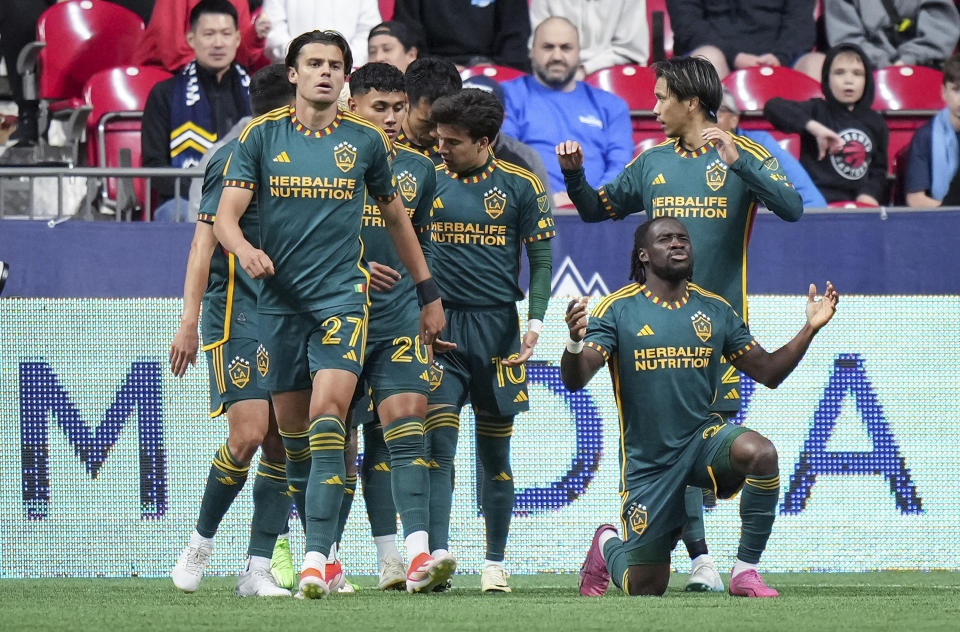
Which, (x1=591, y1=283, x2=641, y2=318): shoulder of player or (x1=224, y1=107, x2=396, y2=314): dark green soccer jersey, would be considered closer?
(x1=224, y1=107, x2=396, y2=314): dark green soccer jersey

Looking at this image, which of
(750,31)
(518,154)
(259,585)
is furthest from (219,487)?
(750,31)

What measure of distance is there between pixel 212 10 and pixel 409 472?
498cm

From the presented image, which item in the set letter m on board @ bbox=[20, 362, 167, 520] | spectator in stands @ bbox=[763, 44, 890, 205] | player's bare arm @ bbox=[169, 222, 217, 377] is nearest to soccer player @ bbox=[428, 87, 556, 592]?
player's bare arm @ bbox=[169, 222, 217, 377]

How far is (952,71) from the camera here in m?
10.3

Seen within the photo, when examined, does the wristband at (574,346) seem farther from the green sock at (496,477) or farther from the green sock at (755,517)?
the green sock at (496,477)

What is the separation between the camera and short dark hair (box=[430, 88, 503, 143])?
263 inches

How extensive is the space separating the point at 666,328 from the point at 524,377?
3.18 ft

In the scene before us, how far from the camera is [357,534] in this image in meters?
8.16

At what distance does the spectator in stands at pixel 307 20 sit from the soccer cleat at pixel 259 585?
5839mm

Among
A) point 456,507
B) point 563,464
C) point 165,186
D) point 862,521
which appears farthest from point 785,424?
point 165,186

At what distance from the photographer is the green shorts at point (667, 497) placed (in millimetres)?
6059

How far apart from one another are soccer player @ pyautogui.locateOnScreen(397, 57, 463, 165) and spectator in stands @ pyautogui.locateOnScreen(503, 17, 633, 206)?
8.66 feet

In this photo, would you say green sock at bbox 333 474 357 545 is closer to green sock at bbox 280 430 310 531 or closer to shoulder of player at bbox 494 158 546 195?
green sock at bbox 280 430 310 531

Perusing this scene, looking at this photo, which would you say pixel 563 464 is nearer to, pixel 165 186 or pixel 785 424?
pixel 785 424
